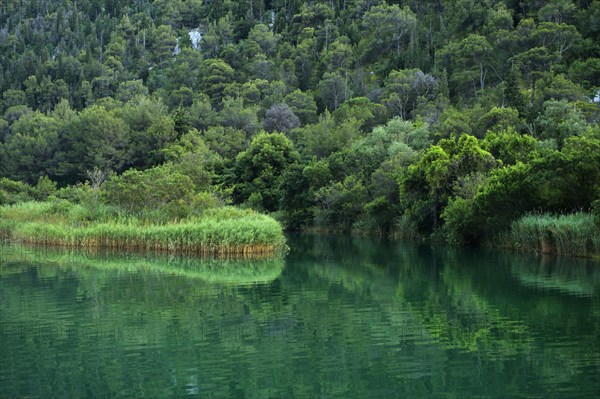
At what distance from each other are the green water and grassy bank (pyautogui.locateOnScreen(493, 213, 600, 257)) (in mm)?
1448

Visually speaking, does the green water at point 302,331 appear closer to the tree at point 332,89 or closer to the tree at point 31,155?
the tree at point 31,155

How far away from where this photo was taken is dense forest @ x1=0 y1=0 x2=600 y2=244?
42406 mm

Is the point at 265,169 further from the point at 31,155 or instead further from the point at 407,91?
the point at 31,155

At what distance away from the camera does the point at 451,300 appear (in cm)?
2162

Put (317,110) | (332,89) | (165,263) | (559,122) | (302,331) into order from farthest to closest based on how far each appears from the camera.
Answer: (332,89) < (317,110) < (559,122) < (165,263) < (302,331)

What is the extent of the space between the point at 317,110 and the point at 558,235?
2797 inches

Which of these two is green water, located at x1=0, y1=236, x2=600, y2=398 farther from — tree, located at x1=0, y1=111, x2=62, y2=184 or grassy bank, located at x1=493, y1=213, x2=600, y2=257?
tree, located at x1=0, y1=111, x2=62, y2=184

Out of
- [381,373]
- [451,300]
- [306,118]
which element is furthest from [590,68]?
[381,373]

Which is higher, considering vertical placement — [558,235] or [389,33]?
[389,33]

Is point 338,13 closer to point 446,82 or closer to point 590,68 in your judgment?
point 446,82

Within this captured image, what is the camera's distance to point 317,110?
101250mm

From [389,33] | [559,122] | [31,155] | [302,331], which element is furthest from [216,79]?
[302,331]

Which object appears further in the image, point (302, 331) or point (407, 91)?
point (407, 91)

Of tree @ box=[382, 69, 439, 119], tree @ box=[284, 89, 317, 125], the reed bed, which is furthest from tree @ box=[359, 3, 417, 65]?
the reed bed
